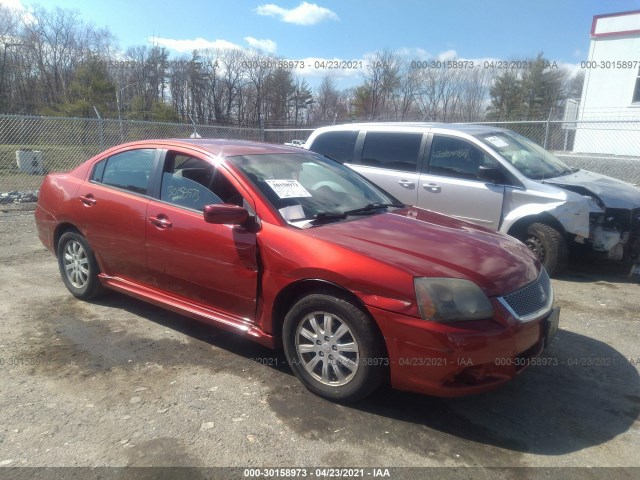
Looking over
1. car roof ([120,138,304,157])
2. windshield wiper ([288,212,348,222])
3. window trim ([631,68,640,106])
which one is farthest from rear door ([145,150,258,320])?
window trim ([631,68,640,106])

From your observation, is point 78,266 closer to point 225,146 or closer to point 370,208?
point 225,146

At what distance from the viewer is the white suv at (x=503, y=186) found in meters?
5.70

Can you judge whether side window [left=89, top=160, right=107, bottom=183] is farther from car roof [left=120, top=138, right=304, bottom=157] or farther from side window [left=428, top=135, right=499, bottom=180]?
side window [left=428, top=135, right=499, bottom=180]

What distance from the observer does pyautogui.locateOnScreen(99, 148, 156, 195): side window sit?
13.7 feet

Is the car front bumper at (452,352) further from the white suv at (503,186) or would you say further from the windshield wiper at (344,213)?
the white suv at (503,186)

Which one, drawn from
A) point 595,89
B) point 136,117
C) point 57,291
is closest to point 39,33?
point 136,117

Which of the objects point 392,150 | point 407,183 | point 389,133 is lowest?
point 407,183

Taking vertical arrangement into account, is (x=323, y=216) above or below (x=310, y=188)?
below

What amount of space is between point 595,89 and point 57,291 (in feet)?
72.5

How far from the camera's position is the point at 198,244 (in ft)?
11.8

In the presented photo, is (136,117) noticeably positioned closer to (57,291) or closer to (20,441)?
(57,291)

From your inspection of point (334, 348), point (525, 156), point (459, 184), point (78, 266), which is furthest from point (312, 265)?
point (525, 156)

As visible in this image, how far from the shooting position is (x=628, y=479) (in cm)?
245

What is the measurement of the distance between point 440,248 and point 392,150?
3921 millimetres
